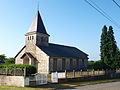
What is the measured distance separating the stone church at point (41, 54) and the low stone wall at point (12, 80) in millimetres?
18208

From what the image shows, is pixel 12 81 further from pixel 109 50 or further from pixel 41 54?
pixel 109 50

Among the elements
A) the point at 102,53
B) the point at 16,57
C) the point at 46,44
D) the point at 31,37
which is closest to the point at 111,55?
the point at 102,53

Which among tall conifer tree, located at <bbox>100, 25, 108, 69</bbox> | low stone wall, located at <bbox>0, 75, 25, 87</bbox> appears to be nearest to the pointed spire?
tall conifer tree, located at <bbox>100, 25, 108, 69</bbox>

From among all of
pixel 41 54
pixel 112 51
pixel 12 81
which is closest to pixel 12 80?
pixel 12 81

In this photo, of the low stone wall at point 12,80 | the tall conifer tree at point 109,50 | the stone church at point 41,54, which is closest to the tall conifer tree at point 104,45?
the tall conifer tree at point 109,50

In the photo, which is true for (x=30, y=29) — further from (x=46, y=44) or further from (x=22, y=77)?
(x=22, y=77)

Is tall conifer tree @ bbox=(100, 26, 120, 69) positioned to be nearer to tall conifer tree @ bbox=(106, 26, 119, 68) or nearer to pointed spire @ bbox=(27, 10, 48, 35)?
tall conifer tree @ bbox=(106, 26, 119, 68)

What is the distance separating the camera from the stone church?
139 feet

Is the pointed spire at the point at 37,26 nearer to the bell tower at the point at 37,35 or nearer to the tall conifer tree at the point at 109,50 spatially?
the bell tower at the point at 37,35

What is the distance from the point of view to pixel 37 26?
4588cm

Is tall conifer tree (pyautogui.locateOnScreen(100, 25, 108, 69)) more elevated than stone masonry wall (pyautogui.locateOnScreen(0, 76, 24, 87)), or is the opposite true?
tall conifer tree (pyautogui.locateOnScreen(100, 25, 108, 69))

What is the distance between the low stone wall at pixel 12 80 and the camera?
22469 millimetres

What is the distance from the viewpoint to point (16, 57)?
4875cm

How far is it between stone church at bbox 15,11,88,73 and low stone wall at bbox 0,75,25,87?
59.7ft
